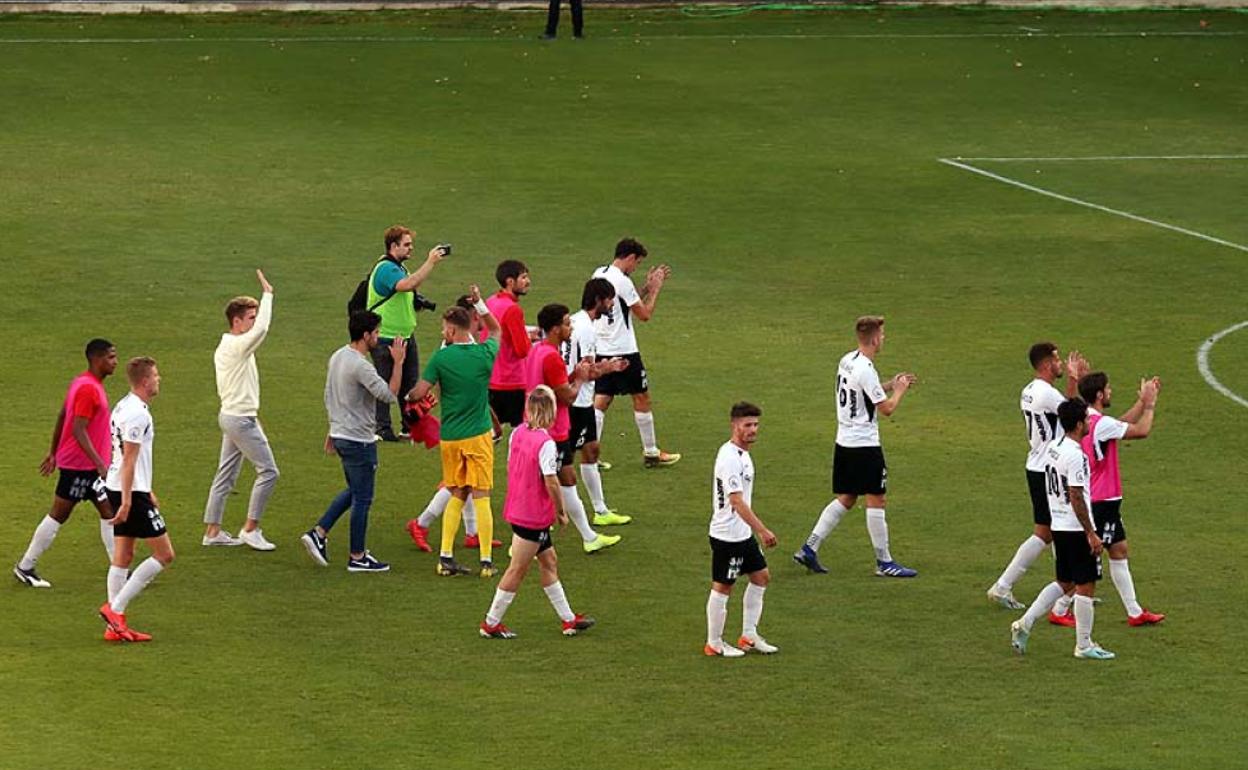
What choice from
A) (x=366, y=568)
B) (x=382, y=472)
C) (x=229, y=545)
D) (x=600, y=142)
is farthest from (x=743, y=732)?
(x=600, y=142)

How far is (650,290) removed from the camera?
2119cm

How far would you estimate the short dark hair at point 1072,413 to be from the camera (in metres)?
16.2

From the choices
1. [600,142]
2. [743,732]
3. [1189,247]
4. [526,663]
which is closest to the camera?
[743,732]

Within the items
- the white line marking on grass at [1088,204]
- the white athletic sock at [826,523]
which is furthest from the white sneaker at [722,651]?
the white line marking on grass at [1088,204]

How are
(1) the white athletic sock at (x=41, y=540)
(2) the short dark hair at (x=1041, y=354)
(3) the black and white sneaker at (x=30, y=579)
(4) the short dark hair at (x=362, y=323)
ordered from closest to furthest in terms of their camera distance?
(2) the short dark hair at (x=1041, y=354)
(1) the white athletic sock at (x=41, y=540)
(3) the black and white sneaker at (x=30, y=579)
(4) the short dark hair at (x=362, y=323)

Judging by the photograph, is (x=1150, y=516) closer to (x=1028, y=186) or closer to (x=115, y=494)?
(x=115, y=494)

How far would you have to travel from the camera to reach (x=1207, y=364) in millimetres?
26125

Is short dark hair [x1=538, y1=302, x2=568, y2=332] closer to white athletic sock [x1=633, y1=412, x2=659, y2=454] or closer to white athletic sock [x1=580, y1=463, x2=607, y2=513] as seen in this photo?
white athletic sock [x1=580, y1=463, x2=607, y2=513]

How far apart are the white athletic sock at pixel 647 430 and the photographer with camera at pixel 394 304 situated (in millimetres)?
2401

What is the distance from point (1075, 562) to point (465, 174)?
2110 cm

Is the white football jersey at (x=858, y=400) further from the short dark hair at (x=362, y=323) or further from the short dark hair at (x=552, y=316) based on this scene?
the short dark hair at (x=362, y=323)

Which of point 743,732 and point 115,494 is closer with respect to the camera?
point 743,732

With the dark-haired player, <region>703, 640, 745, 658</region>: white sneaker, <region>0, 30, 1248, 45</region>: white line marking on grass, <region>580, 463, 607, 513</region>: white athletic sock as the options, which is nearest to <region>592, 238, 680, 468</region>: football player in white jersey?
<region>580, 463, 607, 513</region>: white athletic sock

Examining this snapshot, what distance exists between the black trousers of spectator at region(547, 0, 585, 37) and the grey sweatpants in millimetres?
26587
